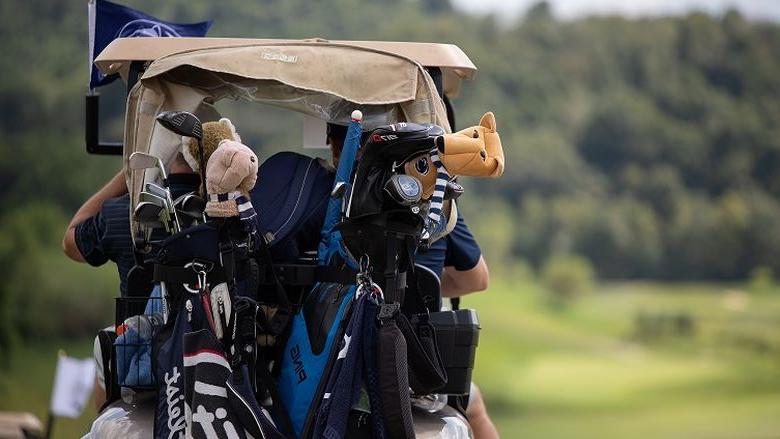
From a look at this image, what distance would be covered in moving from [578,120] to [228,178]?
1325 centimetres

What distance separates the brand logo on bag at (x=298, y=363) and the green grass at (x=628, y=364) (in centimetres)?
866

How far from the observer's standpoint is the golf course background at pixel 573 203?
38.9 ft

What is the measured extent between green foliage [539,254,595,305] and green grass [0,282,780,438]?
130 mm

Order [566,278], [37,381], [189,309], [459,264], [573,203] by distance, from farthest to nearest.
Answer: [573,203]
[566,278]
[37,381]
[459,264]
[189,309]

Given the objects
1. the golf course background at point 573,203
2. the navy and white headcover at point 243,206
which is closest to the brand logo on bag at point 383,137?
the navy and white headcover at point 243,206

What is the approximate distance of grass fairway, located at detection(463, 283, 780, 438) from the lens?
13.0 metres

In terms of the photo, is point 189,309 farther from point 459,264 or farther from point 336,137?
point 459,264

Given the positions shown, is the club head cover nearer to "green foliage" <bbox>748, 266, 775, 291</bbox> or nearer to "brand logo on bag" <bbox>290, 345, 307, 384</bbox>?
"brand logo on bag" <bbox>290, 345, 307, 384</bbox>

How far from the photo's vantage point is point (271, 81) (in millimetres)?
3799

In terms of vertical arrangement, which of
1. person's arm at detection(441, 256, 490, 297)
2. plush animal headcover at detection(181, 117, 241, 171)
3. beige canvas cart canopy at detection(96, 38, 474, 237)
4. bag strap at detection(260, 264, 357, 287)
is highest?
beige canvas cart canopy at detection(96, 38, 474, 237)

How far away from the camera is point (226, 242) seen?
3469 mm

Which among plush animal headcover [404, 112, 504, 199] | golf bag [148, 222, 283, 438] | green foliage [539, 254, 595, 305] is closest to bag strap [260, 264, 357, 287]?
golf bag [148, 222, 283, 438]

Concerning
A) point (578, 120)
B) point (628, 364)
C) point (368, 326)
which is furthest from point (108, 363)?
point (578, 120)

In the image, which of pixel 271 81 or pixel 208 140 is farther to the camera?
pixel 271 81
